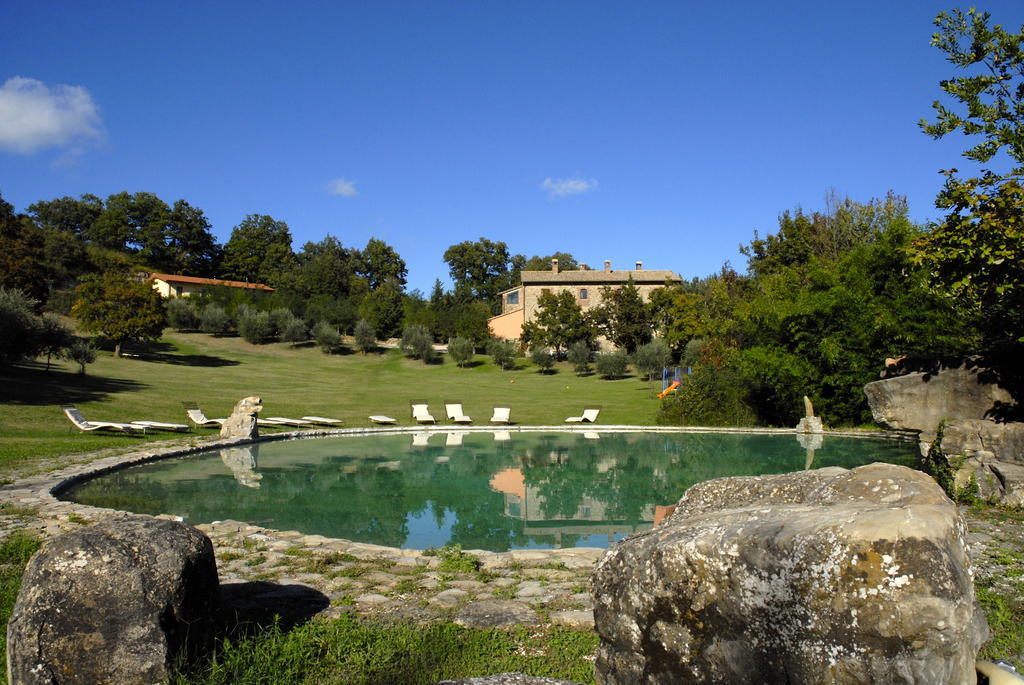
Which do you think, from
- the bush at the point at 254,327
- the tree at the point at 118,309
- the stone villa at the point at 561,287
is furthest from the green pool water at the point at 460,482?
the stone villa at the point at 561,287

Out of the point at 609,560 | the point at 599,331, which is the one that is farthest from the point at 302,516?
the point at 599,331

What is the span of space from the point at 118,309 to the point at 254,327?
1269 centimetres

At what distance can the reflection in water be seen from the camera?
14.2 metres

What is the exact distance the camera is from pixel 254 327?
5416 centimetres

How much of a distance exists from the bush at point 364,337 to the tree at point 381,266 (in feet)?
110

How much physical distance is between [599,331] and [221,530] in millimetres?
46951

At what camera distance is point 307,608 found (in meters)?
5.50

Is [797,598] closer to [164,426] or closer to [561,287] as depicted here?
[164,426]

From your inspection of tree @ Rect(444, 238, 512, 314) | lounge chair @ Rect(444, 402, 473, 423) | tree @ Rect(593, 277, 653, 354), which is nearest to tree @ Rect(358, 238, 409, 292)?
tree @ Rect(444, 238, 512, 314)

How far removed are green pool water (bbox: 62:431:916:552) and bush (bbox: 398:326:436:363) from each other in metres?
29.0

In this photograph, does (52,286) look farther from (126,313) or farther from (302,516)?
(302,516)

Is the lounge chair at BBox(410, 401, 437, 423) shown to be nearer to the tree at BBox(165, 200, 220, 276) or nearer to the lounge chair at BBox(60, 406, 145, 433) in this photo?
the lounge chair at BBox(60, 406, 145, 433)

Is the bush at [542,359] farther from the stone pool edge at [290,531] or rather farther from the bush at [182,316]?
the bush at [182,316]

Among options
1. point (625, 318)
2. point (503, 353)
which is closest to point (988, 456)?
point (503, 353)
